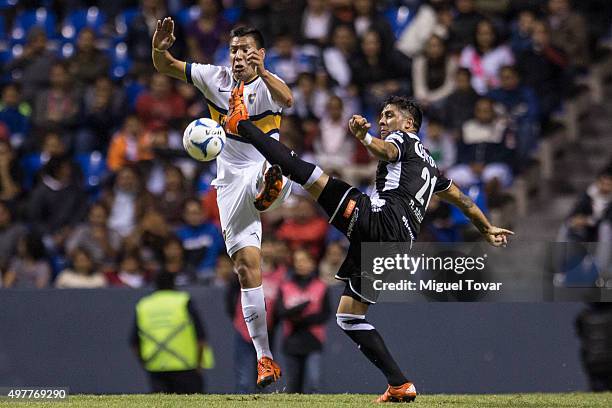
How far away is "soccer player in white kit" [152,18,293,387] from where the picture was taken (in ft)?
33.6

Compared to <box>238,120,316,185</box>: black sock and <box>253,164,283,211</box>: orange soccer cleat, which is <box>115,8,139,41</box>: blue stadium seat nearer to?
<box>238,120,316,185</box>: black sock

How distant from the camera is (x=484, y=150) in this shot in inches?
604

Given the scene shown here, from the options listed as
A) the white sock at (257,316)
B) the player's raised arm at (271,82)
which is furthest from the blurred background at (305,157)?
the player's raised arm at (271,82)

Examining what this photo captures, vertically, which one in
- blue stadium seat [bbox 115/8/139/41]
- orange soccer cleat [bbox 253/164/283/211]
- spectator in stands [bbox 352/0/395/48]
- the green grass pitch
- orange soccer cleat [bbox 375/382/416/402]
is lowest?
the green grass pitch

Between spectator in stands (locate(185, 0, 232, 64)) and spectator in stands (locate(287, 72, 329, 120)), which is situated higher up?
spectator in stands (locate(185, 0, 232, 64))

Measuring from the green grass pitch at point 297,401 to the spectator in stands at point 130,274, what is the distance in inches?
125

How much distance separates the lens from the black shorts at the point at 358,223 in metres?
9.92

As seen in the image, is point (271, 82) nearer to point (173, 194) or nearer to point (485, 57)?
point (173, 194)

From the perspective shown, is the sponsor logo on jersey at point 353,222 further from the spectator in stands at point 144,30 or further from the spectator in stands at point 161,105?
the spectator in stands at point 144,30

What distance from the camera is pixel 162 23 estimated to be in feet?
33.8

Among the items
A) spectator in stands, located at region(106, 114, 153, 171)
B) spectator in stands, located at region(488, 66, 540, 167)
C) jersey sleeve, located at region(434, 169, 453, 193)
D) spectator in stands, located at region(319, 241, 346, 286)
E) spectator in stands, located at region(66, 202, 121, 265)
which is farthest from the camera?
spectator in stands, located at region(106, 114, 153, 171)

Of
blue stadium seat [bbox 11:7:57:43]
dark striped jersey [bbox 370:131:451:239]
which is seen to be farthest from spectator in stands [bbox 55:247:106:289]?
blue stadium seat [bbox 11:7:57:43]

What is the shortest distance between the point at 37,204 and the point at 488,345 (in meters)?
6.35

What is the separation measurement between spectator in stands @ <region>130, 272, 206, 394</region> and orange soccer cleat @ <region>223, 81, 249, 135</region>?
3391mm
